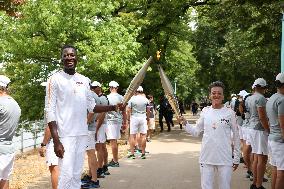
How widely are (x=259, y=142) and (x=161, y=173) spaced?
3.18m

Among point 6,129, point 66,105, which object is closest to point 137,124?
point 6,129

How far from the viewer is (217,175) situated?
250 inches

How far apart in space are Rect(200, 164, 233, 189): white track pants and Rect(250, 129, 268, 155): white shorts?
247 cm

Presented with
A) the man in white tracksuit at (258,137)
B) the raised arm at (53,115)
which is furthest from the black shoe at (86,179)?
the raised arm at (53,115)

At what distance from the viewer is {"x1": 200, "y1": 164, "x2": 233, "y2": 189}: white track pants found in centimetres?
621

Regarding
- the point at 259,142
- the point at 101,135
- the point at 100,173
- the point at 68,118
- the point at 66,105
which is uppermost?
the point at 66,105

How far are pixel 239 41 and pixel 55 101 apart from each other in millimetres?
33329

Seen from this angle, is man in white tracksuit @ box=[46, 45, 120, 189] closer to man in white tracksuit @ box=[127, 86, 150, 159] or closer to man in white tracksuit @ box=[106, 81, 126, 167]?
man in white tracksuit @ box=[106, 81, 126, 167]

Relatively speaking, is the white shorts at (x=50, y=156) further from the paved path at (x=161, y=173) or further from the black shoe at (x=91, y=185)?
the paved path at (x=161, y=173)

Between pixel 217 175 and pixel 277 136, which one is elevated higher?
pixel 277 136

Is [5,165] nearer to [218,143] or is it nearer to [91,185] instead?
[91,185]

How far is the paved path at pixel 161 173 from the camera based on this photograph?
9609mm

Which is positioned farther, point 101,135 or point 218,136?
point 101,135

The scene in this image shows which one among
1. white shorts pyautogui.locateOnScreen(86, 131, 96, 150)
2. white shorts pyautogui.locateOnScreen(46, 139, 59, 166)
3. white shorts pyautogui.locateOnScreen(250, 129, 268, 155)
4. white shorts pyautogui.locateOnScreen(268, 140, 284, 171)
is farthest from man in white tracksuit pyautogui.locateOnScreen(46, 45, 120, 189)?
white shorts pyautogui.locateOnScreen(250, 129, 268, 155)
